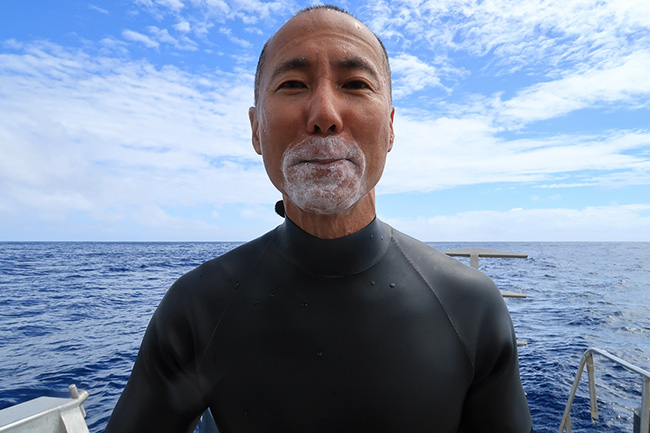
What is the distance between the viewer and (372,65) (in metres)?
1.40

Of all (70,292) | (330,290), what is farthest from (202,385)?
(70,292)

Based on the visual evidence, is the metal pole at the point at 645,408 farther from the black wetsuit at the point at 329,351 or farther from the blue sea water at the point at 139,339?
the blue sea water at the point at 139,339

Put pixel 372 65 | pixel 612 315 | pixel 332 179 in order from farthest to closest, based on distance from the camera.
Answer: pixel 612 315, pixel 372 65, pixel 332 179

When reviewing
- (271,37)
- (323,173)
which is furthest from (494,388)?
(271,37)

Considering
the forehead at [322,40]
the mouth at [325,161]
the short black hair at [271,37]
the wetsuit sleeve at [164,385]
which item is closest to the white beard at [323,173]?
the mouth at [325,161]

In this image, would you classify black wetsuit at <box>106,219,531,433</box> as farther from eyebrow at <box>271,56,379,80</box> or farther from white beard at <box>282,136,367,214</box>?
eyebrow at <box>271,56,379,80</box>

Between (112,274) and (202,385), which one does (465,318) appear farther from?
(112,274)

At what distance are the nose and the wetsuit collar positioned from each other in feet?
1.32

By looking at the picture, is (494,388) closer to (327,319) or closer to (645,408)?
(327,319)

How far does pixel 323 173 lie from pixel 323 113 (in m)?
0.18

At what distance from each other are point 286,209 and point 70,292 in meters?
38.4

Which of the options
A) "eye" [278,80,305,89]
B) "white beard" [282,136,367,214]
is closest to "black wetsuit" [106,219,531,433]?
"white beard" [282,136,367,214]

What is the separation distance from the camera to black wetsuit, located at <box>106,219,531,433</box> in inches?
51.7

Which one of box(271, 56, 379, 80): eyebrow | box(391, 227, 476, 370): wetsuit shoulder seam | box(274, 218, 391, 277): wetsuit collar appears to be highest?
box(271, 56, 379, 80): eyebrow
